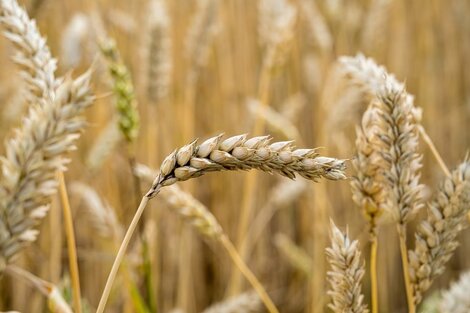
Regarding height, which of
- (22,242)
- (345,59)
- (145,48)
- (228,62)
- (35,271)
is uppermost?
(228,62)

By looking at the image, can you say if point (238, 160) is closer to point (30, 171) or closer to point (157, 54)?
point (30, 171)

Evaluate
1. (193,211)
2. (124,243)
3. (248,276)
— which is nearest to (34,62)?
(124,243)

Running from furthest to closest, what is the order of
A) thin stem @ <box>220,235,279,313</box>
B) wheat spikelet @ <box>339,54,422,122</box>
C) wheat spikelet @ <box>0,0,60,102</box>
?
thin stem @ <box>220,235,279,313</box>
wheat spikelet @ <box>339,54,422,122</box>
wheat spikelet @ <box>0,0,60,102</box>

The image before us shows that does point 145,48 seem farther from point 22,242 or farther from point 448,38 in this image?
point 448,38

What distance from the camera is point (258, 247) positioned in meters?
2.10

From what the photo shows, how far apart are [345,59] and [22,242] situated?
1.92 ft

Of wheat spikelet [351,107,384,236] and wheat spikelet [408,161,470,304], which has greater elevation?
wheat spikelet [351,107,384,236]

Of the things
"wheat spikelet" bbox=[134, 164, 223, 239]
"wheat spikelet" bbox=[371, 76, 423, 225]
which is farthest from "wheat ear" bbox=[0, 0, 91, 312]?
"wheat spikelet" bbox=[371, 76, 423, 225]

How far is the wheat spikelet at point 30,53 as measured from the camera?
63 cm

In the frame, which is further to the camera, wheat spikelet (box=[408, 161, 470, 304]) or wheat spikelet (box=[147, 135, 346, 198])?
wheat spikelet (box=[408, 161, 470, 304])

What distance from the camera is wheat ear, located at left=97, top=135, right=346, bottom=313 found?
533 millimetres

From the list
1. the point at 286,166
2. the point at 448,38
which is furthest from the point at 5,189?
the point at 448,38

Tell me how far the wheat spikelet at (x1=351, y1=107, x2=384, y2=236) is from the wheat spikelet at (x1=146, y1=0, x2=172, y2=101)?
75 cm

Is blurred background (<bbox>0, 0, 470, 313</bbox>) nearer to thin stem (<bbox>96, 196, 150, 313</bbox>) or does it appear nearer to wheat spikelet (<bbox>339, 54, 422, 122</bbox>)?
wheat spikelet (<bbox>339, 54, 422, 122</bbox>)
